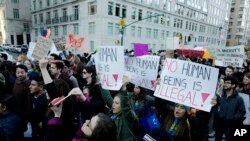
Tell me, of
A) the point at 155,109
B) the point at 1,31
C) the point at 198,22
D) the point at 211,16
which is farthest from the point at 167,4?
the point at 155,109

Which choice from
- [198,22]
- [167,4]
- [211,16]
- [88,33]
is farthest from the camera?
[211,16]

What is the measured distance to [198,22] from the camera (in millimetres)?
53375

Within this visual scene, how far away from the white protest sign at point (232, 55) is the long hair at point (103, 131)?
5866mm

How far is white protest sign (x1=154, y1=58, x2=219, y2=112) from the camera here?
2.95m

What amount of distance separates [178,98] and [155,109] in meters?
1.19

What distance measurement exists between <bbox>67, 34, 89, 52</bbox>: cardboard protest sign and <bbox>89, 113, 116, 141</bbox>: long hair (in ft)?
23.9

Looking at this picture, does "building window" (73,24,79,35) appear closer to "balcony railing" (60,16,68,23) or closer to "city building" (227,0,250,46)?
"balcony railing" (60,16,68,23)

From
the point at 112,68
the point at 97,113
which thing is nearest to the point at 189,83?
the point at 112,68

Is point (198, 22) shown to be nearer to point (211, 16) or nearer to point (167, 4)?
point (211, 16)

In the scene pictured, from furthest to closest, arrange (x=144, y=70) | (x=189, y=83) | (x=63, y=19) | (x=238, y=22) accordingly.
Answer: (x=238, y=22)
(x=63, y=19)
(x=144, y=70)
(x=189, y=83)

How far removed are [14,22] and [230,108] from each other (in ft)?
172

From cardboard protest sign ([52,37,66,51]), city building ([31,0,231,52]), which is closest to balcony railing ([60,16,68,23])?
city building ([31,0,231,52])

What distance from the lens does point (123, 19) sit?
23828mm

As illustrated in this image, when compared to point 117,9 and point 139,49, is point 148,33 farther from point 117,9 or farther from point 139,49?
point 139,49
